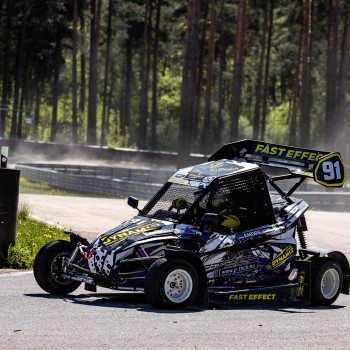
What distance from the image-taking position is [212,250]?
31.1 feet

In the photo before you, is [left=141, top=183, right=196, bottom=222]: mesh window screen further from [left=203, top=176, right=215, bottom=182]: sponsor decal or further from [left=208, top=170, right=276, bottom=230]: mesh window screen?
[left=208, top=170, right=276, bottom=230]: mesh window screen

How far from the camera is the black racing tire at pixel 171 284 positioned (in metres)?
8.59

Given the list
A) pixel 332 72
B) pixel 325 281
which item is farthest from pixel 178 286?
pixel 332 72

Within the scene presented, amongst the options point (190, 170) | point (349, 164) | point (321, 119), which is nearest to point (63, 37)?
point (321, 119)

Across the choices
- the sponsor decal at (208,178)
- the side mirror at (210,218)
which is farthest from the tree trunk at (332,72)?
the side mirror at (210,218)

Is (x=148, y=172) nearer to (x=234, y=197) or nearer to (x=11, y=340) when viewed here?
(x=234, y=197)

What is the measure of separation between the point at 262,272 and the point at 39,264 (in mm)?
2825

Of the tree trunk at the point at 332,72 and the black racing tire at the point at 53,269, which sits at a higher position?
the tree trunk at the point at 332,72

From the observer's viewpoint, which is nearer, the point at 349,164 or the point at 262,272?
the point at 262,272

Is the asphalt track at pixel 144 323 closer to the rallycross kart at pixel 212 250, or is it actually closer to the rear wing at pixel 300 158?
the rallycross kart at pixel 212 250

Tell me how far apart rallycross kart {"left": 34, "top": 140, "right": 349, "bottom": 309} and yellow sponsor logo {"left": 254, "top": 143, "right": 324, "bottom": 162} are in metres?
0.02

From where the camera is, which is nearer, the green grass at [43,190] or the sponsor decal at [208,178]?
the sponsor decal at [208,178]

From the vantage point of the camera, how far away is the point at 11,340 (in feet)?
22.8

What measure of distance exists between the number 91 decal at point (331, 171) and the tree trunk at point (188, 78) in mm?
25616
